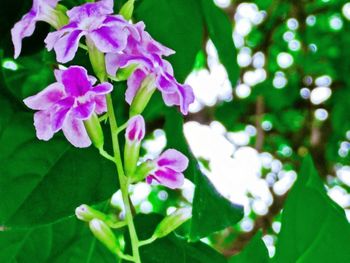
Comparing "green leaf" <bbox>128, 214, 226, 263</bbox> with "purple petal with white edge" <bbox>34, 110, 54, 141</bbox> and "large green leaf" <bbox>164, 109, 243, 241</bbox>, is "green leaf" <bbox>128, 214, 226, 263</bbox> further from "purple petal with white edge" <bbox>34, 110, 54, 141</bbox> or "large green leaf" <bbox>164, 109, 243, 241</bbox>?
"purple petal with white edge" <bbox>34, 110, 54, 141</bbox>

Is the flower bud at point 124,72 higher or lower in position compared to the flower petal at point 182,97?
higher

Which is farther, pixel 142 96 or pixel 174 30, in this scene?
pixel 174 30

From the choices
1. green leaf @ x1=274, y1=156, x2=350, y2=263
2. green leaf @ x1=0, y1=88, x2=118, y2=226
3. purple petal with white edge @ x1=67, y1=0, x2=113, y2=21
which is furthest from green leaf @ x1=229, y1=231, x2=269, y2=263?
purple petal with white edge @ x1=67, y1=0, x2=113, y2=21

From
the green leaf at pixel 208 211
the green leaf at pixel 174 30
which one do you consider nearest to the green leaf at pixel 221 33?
the green leaf at pixel 174 30

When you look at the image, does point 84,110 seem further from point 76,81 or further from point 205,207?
point 205,207

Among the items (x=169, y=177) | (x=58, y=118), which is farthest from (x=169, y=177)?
(x=58, y=118)

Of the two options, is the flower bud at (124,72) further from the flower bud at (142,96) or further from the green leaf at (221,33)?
the green leaf at (221,33)
